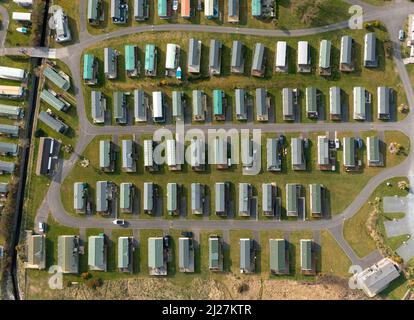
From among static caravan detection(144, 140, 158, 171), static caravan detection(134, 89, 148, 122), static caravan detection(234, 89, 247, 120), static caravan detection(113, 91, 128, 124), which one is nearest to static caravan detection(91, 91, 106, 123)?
static caravan detection(113, 91, 128, 124)

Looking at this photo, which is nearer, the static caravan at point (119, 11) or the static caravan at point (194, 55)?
the static caravan at point (194, 55)

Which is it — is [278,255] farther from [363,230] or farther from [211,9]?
[211,9]

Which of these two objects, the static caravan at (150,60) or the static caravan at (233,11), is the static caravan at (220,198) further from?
the static caravan at (233,11)

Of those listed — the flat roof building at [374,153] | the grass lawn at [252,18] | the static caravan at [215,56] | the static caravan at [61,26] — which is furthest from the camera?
the static caravan at [61,26]

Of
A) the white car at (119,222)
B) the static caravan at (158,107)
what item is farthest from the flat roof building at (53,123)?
the white car at (119,222)

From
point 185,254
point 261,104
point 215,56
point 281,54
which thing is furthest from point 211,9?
point 185,254

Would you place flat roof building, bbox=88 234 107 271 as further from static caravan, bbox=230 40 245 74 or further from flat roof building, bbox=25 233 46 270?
static caravan, bbox=230 40 245 74

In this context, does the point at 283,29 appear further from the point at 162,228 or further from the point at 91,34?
the point at 162,228
